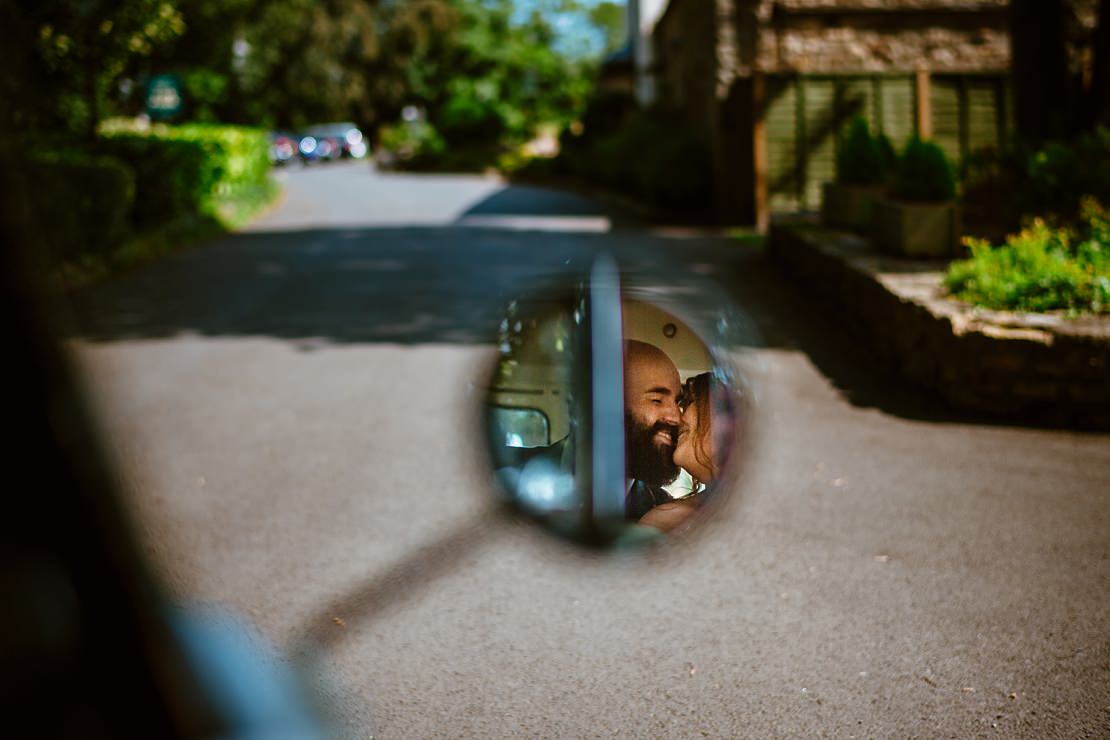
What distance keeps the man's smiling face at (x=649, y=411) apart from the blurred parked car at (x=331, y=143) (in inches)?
2132

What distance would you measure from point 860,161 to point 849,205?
2.27 feet

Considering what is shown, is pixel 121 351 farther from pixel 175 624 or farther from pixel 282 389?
pixel 175 624

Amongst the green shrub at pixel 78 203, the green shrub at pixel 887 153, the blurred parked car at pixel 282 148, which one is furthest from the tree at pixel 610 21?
the green shrub at pixel 887 153

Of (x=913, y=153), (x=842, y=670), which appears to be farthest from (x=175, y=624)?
(x=913, y=153)

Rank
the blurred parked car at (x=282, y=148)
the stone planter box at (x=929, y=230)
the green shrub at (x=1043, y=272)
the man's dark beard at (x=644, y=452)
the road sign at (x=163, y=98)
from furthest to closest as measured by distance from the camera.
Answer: the blurred parked car at (x=282, y=148) → the road sign at (x=163, y=98) → the stone planter box at (x=929, y=230) → the green shrub at (x=1043, y=272) → the man's dark beard at (x=644, y=452)

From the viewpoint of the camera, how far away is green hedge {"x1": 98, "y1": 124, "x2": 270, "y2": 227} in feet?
62.5

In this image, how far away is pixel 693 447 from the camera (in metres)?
1.71

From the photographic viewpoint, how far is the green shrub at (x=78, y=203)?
45.3 feet

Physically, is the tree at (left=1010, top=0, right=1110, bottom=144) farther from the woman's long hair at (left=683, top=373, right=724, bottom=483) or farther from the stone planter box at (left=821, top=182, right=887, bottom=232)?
the woman's long hair at (left=683, top=373, right=724, bottom=483)

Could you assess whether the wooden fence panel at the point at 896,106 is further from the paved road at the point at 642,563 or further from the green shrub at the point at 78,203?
the green shrub at the point at 78,203

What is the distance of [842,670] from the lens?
3809 millimetres

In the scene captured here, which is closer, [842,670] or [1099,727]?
[1099,727]

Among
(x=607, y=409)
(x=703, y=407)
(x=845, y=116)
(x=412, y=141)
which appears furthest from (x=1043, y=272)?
(x=412, y=141)

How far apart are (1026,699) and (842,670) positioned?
0.56 meters
